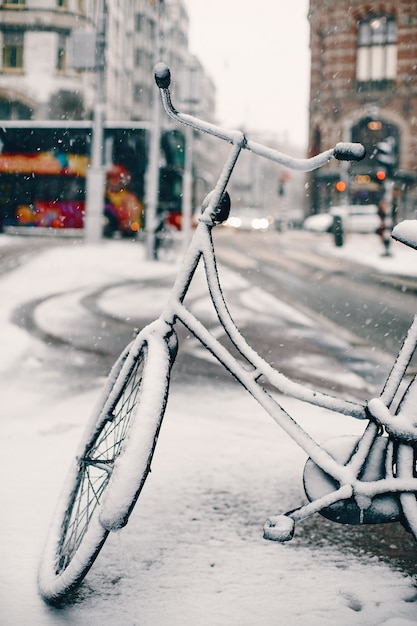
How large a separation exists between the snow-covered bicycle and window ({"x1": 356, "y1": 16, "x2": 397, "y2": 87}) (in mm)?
45041

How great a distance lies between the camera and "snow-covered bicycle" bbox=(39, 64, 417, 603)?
230 centimetres

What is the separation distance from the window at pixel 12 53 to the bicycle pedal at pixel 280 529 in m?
44.3

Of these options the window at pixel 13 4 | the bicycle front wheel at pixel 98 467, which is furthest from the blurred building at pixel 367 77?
the bicycle front wheel at pixel 98 467

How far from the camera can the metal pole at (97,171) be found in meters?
22.5

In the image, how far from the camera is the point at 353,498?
2.43 meters

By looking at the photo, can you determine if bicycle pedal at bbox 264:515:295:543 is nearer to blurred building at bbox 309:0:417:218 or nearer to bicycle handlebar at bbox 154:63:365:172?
bicycle handlebar at bbox 154:63:365:172

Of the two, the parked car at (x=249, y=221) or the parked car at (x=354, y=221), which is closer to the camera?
the parked car at (x=354, y=221)

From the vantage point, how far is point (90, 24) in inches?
1746

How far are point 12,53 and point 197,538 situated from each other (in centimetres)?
4427

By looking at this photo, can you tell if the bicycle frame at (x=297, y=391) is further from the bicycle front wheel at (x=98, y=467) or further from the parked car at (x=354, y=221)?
the parked car at (x=354, y=221)

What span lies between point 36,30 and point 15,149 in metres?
18.1

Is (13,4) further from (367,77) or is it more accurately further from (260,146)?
(260,146)

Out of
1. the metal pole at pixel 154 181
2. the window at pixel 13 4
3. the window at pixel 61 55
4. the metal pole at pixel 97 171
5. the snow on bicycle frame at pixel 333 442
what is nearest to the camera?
the snow on bicycle frame at pixel 333 442

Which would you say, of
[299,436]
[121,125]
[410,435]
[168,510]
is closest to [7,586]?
[168,510]
